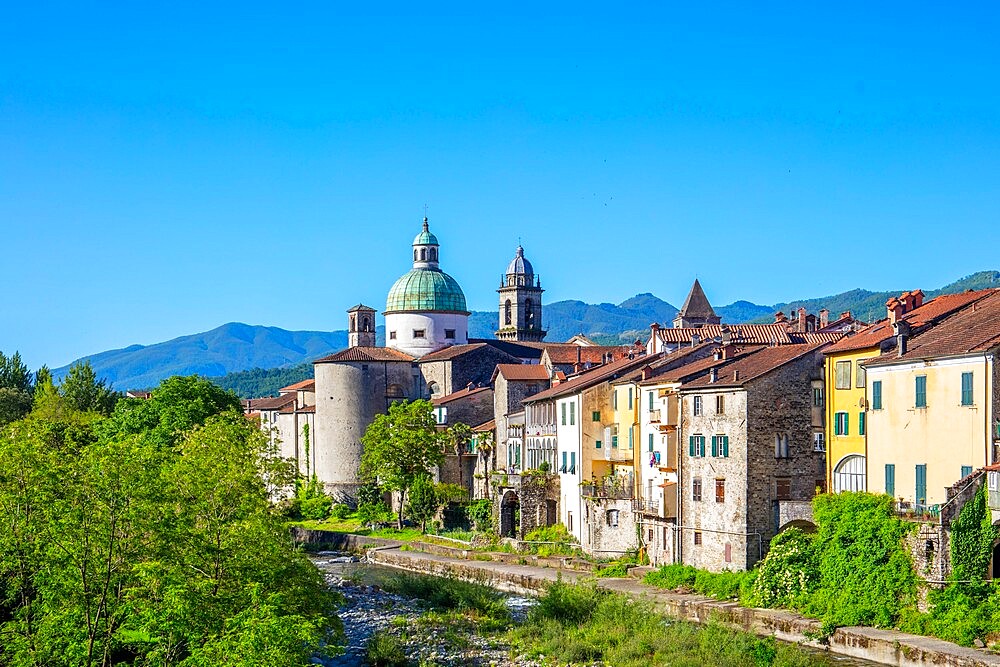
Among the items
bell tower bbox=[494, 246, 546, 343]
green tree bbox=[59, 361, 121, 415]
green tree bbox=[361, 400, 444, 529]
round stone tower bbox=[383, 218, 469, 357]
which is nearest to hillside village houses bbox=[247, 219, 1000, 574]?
green tree bbox=[361, 400, 444, 529]

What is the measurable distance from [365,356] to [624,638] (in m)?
62.7

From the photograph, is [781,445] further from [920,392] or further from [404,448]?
[404,448]

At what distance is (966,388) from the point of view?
153 feet

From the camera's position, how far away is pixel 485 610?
57406 mm

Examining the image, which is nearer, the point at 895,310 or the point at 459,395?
the point at 895,310

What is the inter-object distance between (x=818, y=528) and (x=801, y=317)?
31.3m

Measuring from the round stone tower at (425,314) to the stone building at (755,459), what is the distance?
6385 centimetres

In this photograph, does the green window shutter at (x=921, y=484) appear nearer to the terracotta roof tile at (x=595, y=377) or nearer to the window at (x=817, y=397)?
the window at (x=817, y=397)

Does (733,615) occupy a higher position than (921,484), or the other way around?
(921,484)

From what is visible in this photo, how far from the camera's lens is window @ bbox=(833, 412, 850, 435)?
55.3 meters

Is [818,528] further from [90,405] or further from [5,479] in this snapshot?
[90,405]

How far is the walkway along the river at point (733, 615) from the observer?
4259 centimetres

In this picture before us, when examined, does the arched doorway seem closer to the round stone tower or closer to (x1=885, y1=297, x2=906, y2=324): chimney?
(x1=885, y1=297, x2=906, y2=324): chimney

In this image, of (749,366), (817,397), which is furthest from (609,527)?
(817,397)
